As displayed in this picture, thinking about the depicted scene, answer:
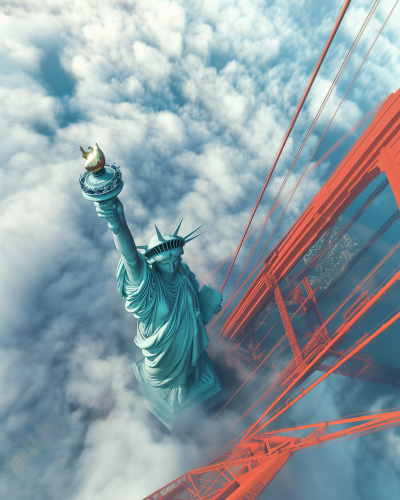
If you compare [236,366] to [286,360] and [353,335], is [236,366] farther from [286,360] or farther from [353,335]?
[353,335]

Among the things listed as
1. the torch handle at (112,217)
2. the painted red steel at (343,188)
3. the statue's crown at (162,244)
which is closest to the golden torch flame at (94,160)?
the torch handle at (112,217)

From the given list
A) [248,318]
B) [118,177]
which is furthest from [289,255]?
[118,177]

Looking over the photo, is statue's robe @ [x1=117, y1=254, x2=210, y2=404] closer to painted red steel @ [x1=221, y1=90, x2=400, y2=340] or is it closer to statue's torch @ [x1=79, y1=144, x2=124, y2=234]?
statue's torch @ [x1=79, y1=144, x2=124, y2=234]

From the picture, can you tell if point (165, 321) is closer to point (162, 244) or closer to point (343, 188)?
point (162, 244)

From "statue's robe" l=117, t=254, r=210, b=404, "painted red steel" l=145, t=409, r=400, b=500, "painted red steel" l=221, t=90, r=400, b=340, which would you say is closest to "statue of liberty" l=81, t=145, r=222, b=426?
"statue's robe" l=117, t=254, r=210, b=404

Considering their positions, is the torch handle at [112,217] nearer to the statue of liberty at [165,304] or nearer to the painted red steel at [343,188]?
the statue of liberty at [165,304]
